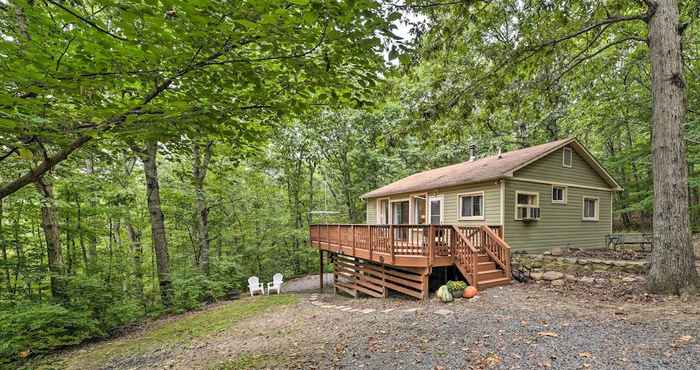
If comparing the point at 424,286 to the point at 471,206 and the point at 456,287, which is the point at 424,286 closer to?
the point at 456,287

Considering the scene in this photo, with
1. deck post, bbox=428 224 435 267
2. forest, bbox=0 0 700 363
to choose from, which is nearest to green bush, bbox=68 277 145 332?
forest, bbox=0 0 700 363

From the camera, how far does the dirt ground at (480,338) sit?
3.52 metres

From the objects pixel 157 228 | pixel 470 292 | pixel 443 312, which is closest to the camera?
pixel 443 312

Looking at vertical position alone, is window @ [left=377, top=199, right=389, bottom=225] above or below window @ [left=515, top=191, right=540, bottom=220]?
below

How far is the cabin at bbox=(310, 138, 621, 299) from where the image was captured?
7.58 metres

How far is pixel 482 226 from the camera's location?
8.15 metres

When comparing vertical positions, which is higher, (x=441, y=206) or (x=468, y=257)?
(x=441, y=206)

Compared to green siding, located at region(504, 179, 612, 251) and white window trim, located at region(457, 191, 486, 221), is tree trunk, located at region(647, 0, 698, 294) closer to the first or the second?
green siding, located at region(504, 179, 612, 251)

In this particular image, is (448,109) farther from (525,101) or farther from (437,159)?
(437,159)

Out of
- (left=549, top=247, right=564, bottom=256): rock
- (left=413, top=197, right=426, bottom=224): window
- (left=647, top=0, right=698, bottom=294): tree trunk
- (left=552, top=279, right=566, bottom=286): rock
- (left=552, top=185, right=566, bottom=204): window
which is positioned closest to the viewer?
(left=647, top=0, right=698, bottom=294): tree trunk

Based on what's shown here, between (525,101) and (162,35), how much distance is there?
775 cm

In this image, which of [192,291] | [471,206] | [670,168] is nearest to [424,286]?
[471,206]

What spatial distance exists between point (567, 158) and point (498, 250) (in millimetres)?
6245

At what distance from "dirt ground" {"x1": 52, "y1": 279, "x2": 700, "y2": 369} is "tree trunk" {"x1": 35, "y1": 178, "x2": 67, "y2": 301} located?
268cm
